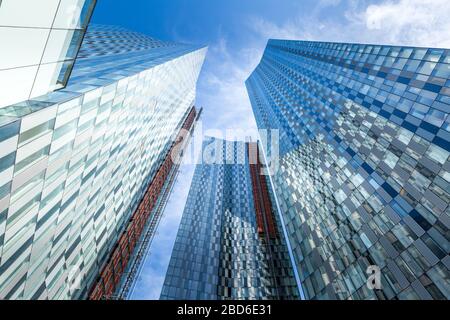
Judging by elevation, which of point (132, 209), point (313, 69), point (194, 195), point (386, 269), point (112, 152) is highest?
point (313, 69)

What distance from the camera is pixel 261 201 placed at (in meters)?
90.4

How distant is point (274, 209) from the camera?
8862cm

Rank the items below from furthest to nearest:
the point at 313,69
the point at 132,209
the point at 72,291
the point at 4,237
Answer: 1. the point at 313,69
2. the point at 132,209
3. the point at 72,291
4. the point at 4,237

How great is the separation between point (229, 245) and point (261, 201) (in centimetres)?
2095

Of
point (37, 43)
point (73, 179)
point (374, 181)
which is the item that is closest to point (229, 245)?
point (374, 181)

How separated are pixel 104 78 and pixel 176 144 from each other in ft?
213

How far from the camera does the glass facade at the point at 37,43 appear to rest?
11516mm

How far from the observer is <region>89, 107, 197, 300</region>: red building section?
1433 inches

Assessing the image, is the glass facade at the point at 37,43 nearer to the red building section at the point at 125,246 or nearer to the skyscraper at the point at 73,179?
the skyscraper at the point at 73,179

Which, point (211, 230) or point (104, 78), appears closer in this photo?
point (104, 78)

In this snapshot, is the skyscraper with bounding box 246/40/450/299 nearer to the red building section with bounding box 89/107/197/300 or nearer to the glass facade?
the red building section with bounding box 89/107/197/300

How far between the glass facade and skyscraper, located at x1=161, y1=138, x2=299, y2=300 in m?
58.8

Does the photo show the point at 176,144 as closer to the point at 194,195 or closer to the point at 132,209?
the point at 194,195

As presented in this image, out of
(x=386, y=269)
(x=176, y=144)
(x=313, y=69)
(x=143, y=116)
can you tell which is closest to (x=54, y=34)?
(x=143, y=116)
